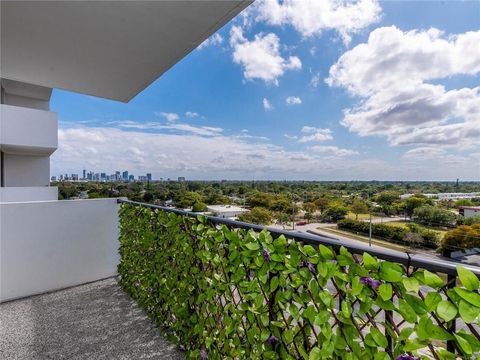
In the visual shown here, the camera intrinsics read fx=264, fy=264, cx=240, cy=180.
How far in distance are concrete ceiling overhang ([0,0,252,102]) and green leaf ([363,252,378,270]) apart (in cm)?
214

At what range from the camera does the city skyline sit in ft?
37.4

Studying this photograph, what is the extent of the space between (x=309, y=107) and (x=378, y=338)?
2855cm

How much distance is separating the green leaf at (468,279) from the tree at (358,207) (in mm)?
24502

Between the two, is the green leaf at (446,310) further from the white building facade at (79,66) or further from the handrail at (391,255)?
the white building facade at (79,66)

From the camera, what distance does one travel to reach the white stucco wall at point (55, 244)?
11.0 feet

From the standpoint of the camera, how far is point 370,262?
2.89 ft

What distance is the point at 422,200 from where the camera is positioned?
23.1 meters

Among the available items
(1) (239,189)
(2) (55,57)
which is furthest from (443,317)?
(1) (239,189)

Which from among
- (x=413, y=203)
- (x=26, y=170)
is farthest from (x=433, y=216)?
(x=26, y=170)

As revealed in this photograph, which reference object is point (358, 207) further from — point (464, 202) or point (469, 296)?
point (469, 296)

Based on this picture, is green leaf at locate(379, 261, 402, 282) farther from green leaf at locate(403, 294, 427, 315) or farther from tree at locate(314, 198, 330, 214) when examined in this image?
tree at locate(314, 198, 330, 214)

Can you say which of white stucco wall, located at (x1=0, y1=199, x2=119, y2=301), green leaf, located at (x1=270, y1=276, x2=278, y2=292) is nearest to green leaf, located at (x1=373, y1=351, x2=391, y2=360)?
green leaf, located at (x1=270, y1=276, x2=278, y2=292)

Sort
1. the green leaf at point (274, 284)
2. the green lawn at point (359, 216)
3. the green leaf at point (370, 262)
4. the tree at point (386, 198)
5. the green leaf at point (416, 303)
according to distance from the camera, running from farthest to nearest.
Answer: the green lawn at point (359, 216) < the tree at point (386, 198) < the green leaf at point (274, 284) < the green leaf at point (370, 262) < the green leaf at point (416, 303)

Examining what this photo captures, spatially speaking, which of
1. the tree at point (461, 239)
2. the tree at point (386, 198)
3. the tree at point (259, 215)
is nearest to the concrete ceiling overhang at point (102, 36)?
the tree at point (461, 239)
